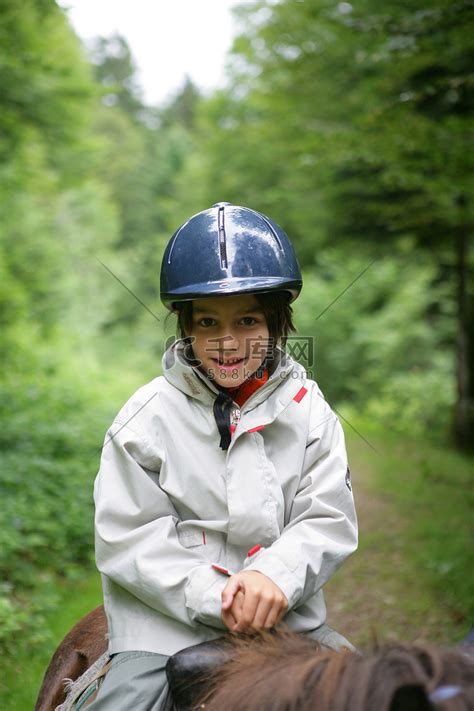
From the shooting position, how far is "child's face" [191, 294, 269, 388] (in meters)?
1.93

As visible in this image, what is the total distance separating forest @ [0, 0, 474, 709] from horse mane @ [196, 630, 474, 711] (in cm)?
82

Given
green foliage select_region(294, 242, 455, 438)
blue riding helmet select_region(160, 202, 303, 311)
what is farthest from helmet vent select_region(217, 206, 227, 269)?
green foliage select_region(294, 242, 455, 438)

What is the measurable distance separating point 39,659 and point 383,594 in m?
2.73

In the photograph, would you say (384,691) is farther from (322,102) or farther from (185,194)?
(185,194)

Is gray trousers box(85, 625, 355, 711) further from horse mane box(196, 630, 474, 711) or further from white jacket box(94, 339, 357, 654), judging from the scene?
horse mane box(196, 630, 474, 711)

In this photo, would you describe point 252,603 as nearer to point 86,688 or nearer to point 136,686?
point 136,686

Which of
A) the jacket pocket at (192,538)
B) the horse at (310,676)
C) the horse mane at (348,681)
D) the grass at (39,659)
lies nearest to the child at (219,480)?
the jacket pocket at (192,538)

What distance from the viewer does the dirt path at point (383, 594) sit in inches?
170

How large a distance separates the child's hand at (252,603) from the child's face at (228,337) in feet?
2.01

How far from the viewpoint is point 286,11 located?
29.2 ft

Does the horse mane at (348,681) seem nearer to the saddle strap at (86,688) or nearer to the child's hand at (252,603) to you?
the child's hand at (252,603)

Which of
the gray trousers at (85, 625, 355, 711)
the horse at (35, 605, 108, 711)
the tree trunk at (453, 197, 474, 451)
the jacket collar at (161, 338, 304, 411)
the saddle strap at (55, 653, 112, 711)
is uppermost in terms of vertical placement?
the jacket collar at (161, 338, 304, 411)

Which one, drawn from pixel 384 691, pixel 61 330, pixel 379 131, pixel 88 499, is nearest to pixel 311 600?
pixel 384 691

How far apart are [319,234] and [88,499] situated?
6030 mm
